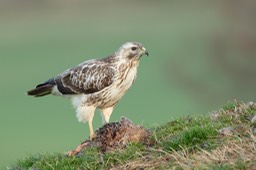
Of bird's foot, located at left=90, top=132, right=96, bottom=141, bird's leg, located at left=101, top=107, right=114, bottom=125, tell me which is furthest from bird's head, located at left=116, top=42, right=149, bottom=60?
bird's foot, located at left=90, top=132, right=96, bottom=141

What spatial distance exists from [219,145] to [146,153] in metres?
0.96

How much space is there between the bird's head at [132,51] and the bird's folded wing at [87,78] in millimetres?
263

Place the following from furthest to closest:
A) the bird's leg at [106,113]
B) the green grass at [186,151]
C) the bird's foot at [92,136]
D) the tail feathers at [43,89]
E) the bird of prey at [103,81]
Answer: the tail feathers at [43,89]
the bird's leg at [106,113]
the bird of prey at [103,81]
the bird's foot at [92,136]
the green grass at [186,151]

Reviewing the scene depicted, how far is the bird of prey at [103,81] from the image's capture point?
11.7m

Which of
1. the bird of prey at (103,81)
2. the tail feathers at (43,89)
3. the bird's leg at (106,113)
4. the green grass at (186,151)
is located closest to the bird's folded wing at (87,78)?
the bird of prey at (103,81)

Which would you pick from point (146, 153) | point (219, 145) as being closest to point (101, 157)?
point (146, 153)

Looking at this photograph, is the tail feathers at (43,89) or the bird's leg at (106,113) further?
the tail feathers at (43,89)

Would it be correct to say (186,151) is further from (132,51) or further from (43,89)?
(43,89)

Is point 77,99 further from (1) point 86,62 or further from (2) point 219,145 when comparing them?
(2) point 219,145

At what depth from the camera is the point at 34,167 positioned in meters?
10.1

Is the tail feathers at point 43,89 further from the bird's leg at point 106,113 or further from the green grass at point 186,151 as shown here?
the green grass at point 186,151

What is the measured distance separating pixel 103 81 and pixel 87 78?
1.00 ft

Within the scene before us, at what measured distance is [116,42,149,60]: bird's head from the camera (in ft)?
38.4

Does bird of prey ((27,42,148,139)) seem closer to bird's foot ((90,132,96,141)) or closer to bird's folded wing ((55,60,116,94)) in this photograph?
bird's folded wing ((55,60,116,94))
